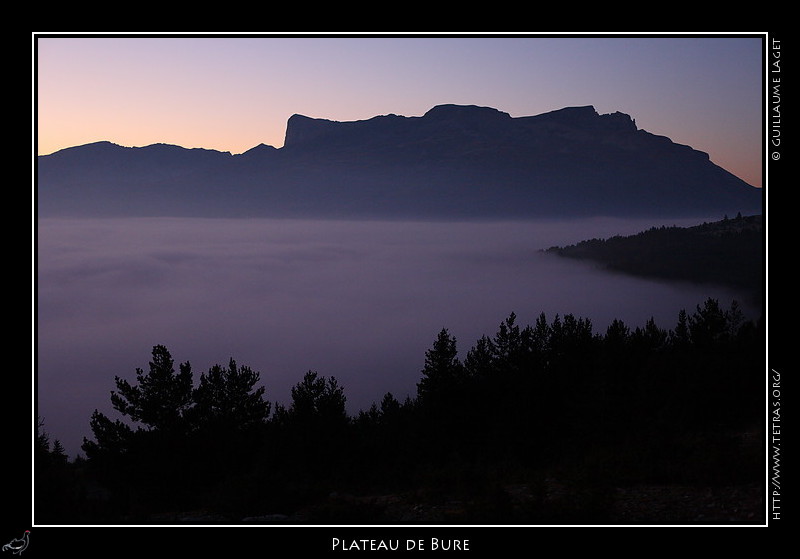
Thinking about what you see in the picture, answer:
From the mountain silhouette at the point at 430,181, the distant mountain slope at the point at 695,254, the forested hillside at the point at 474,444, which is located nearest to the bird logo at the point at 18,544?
the forested hillside at the point at 474,444

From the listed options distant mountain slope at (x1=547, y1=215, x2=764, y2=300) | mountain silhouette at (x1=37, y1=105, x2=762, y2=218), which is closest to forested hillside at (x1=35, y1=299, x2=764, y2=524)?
distant mountain slope at (x1=547, y1=215, x2=764, y2=300)

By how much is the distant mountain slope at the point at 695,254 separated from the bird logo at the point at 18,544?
37.1m

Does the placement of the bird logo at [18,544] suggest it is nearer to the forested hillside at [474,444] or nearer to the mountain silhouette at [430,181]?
the forested hillside at [474,444]

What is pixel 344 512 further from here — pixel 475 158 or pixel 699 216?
pixel 475 158

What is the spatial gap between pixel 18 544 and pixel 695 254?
75.0 meters

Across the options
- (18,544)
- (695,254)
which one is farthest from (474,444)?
(695,254)

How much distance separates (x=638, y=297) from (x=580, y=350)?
145 ft

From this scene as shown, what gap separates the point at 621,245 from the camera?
368ft

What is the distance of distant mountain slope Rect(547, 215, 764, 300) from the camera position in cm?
5719

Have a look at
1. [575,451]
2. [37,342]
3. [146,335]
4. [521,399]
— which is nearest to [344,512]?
[37,342]

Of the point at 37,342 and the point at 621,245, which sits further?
the point at 621,245

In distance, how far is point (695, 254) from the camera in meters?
70.8

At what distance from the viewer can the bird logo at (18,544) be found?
411 inches

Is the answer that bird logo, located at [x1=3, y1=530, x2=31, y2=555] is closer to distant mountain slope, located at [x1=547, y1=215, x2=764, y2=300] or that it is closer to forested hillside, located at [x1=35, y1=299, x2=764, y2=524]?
forested hillside, located at [x1=35, y1=299, x2=764, y2=524]
